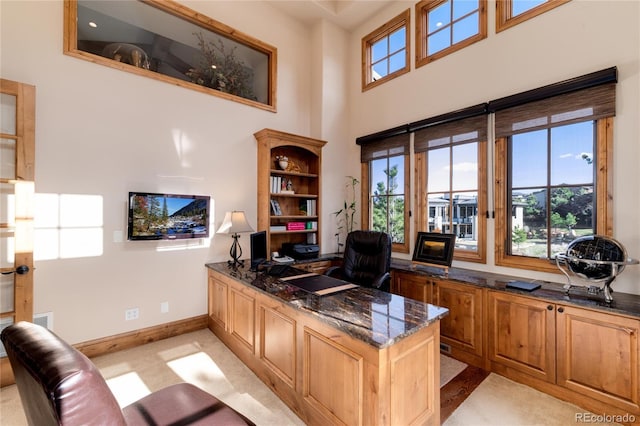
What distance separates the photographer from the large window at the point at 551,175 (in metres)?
2.34

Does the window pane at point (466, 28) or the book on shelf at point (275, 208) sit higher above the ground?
the window pane at point (466, 28)

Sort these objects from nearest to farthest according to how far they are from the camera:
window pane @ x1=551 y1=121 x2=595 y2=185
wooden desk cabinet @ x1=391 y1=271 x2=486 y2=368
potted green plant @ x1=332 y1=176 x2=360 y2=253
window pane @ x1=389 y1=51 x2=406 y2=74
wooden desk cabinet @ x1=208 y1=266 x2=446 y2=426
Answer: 1. wooden desk cabinet @ x1=208 y1=266 x2=446 y2=426
2. window pane @ x1=551 y1=121 x2=595 y2=185
3. wooden desk cabinet @ x1=391 y1=271 x2=486 y2=368
4. window pane @ x1=389 y1=51 x2=406 y2=74
5. potted green plant @ x1=332 y1=176 x2=360 y2=253

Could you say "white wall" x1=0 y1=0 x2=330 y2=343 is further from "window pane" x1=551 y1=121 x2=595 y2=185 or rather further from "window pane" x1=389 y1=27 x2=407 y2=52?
"window pane" x1=551 y1=121 x2=595 y2=185

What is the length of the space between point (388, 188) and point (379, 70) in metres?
1.82

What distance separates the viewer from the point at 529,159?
277 centimetres

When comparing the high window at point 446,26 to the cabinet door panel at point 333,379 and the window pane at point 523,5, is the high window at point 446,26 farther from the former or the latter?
the cabinet door panel at point 333,379

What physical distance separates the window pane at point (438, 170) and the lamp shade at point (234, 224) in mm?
2328

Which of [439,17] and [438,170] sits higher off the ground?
[439,17]

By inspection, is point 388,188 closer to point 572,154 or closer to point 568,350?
point 572,154

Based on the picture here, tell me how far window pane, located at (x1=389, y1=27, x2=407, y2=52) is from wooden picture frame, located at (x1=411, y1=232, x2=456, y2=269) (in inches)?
105

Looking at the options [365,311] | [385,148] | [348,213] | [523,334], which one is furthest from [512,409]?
[385,148]

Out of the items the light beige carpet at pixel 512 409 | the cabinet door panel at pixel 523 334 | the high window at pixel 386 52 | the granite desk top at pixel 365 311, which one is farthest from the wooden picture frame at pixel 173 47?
the light beige carpet at pixel 512 409

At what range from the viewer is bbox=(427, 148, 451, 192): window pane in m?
3.40

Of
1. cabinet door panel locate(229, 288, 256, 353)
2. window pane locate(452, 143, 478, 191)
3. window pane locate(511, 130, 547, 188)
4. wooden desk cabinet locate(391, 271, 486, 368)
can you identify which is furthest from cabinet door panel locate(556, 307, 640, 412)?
cabinet door panel locate(229, 288, 256, 353)
